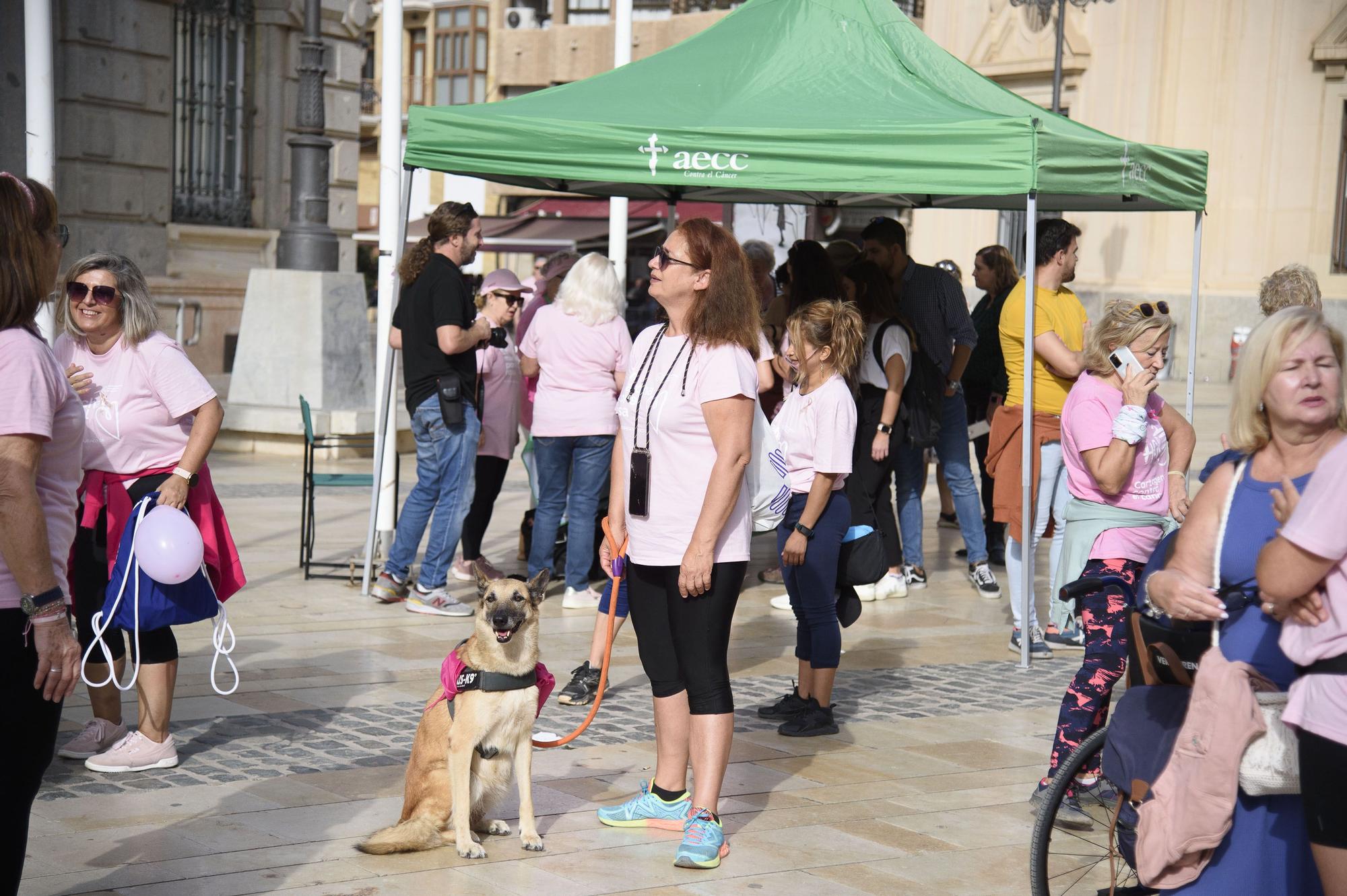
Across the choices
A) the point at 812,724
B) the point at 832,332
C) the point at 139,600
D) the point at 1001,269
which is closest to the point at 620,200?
the point at 1001,269

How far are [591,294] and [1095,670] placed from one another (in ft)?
13.1

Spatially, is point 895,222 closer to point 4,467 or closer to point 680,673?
point 680,673

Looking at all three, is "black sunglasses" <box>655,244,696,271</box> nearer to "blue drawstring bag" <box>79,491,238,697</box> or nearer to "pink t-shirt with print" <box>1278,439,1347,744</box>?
"blue drawstring bag" <box>79,491,238,697</box>

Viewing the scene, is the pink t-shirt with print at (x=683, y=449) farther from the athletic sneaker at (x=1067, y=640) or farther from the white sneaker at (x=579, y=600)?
the athletic sneaker at (x=1067, y=640)

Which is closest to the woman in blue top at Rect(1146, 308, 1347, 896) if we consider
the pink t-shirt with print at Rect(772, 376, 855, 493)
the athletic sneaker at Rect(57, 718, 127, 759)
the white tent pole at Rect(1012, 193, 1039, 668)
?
the pink t-shirt with print at Rect(772, 376, 855, 493)

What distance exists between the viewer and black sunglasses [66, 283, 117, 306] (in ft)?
18.2

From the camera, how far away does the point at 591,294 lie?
8.59 meters

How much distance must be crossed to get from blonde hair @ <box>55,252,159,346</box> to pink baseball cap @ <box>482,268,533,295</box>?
3262 mm

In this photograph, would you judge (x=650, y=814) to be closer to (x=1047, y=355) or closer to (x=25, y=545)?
(x=25, y=545)

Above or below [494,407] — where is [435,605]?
below

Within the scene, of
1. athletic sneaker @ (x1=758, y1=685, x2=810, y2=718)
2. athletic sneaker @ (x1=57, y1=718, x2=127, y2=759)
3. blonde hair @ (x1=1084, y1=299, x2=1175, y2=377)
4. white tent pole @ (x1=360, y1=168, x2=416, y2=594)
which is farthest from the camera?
white tent pole @ (x1=360, y1=168, x2=416, y2=594)

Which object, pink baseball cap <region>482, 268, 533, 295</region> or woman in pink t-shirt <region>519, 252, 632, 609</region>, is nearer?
woman in pink t-shirt <region>519, 252, 632, 609</region>

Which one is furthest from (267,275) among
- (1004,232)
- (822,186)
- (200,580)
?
(1004,232)

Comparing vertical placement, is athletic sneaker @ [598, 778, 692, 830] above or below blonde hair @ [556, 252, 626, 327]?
below
